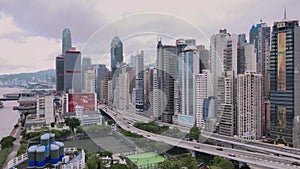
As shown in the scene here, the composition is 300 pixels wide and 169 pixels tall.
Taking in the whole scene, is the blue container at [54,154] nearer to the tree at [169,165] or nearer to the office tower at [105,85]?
the office tower at [105,85]

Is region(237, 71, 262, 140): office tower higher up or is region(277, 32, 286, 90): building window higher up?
region(277, 32, 286, 90): building window

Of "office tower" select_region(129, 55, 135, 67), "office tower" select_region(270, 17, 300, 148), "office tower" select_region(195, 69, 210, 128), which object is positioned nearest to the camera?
"office tower" select_region(129, 55, 135, 67)

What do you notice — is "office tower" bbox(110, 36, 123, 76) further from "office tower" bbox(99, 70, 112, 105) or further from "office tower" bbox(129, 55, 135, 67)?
"office tower" bbox(99, 70, 112, 105)

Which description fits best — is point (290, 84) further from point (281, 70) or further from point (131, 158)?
point (131, 158)

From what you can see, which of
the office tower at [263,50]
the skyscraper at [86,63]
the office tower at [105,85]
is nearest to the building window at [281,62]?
the office tower at [263,50]

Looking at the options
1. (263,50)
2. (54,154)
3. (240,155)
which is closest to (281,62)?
(240,155)

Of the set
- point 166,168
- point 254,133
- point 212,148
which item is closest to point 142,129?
point 212,148

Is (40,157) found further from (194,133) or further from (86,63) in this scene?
(194,133)

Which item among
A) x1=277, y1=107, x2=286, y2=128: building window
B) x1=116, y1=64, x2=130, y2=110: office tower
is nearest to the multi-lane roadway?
x1=116, y1=64, x2=130, y2=110: office tower
